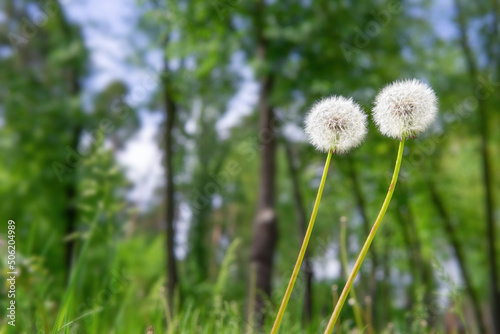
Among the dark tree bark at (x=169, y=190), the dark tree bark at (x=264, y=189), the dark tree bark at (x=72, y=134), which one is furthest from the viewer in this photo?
the dark tree bark at (x=72, y=134)

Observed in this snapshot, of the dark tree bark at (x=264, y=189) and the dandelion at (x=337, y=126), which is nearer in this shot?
the dandelion at (x=337, y=126)

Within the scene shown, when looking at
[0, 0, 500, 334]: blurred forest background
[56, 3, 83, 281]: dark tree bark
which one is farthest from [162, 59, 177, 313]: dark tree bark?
[56, 3, 83, 281]: dark tree bark

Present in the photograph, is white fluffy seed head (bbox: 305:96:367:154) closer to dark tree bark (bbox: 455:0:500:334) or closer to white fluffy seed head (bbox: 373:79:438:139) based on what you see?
white fluffy seed head (bbox: 373:79:438:139)

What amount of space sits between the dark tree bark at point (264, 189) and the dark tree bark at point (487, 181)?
5.48 m

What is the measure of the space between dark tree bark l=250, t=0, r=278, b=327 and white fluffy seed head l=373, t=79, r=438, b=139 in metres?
6.43

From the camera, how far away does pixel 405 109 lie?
1.48 metres

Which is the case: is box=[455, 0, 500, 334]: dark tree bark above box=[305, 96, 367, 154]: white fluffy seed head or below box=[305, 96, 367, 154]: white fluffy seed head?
above

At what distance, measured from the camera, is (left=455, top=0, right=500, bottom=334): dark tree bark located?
10273mm

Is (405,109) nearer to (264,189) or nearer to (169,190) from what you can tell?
(264,189)

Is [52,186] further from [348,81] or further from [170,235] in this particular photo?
[348,81]

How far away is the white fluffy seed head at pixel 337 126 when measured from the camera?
1472 millimetres

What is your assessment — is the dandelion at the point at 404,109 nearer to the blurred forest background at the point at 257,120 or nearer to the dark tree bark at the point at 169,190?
the blurred forest background at the point at 257,120

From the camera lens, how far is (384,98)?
1.52 meters

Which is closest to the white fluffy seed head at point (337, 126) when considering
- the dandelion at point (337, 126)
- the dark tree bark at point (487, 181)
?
the dandelion at point (337, 126)
